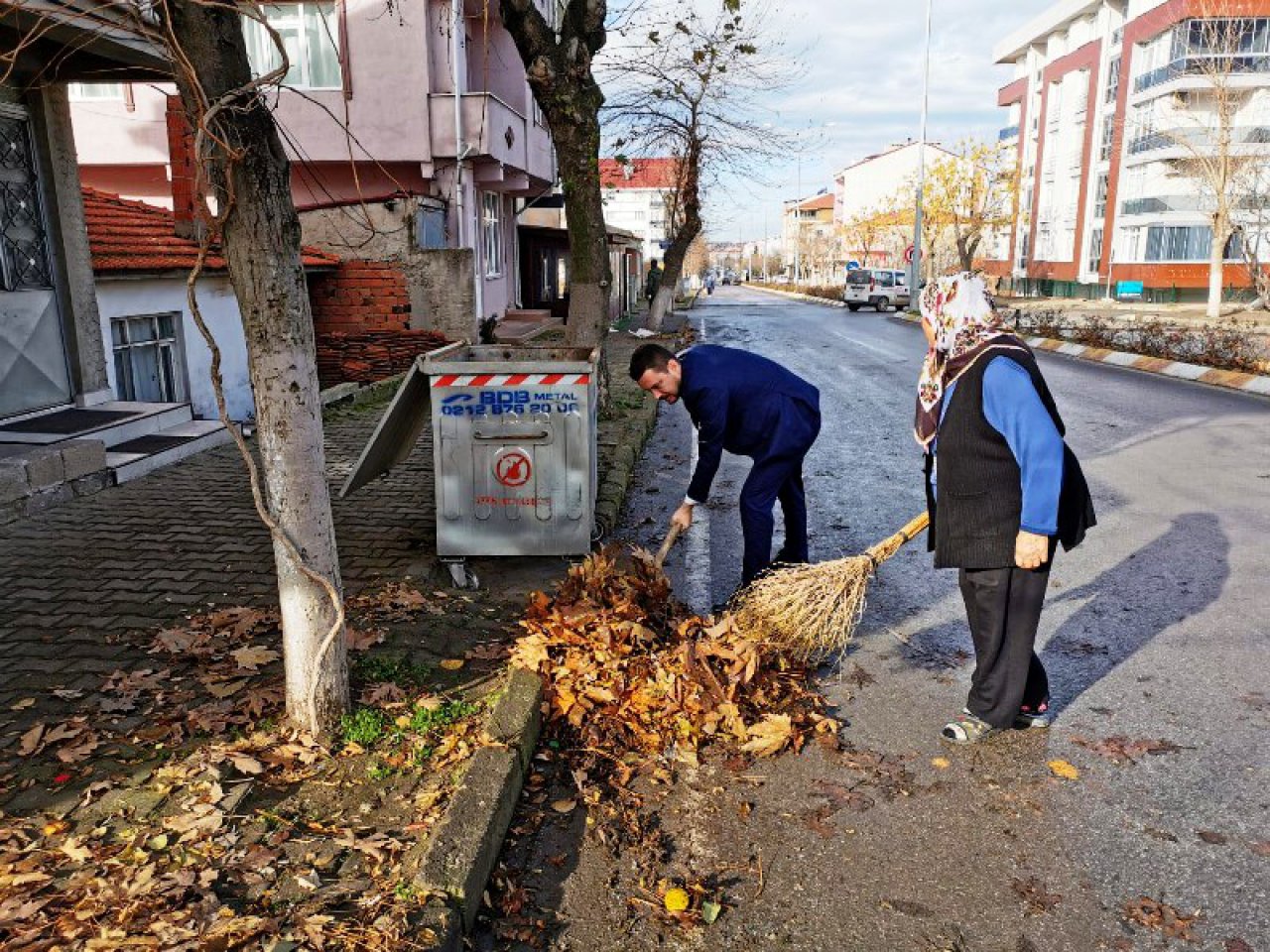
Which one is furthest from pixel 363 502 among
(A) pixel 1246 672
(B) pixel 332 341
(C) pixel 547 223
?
(C) pixel 547 223

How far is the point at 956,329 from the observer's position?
399 cm

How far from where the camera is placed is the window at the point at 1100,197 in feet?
166

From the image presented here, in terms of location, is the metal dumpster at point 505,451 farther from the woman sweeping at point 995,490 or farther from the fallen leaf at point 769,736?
the woman sweeping at point 995,490

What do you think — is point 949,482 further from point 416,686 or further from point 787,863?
point 416,686

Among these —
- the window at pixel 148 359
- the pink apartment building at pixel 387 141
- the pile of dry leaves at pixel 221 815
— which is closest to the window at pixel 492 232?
the pink apartment building at pixel 387 141

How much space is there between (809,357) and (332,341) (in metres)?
10.2

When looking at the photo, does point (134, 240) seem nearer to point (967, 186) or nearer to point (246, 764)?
point (246, 764)

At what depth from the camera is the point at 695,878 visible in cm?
321

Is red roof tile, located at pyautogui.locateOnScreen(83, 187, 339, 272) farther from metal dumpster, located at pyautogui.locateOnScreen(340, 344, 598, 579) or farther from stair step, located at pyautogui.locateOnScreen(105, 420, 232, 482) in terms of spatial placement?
metal dumpster, located at pyautogui.locateOnScreen(340, 344, 598, 579)

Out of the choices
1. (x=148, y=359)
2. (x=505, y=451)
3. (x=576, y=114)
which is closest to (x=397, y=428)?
(x=505, y=451)

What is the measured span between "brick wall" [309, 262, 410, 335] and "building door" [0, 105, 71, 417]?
266 inches

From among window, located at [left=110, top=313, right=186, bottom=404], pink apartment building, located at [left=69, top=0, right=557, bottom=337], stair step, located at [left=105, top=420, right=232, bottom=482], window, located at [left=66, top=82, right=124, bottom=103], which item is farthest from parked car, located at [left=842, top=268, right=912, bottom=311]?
stair step, located at [left=105, top=420, right=232, bottom=482]

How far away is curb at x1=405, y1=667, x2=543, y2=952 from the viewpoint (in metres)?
2.75

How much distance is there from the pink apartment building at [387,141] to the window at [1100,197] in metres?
39.9
